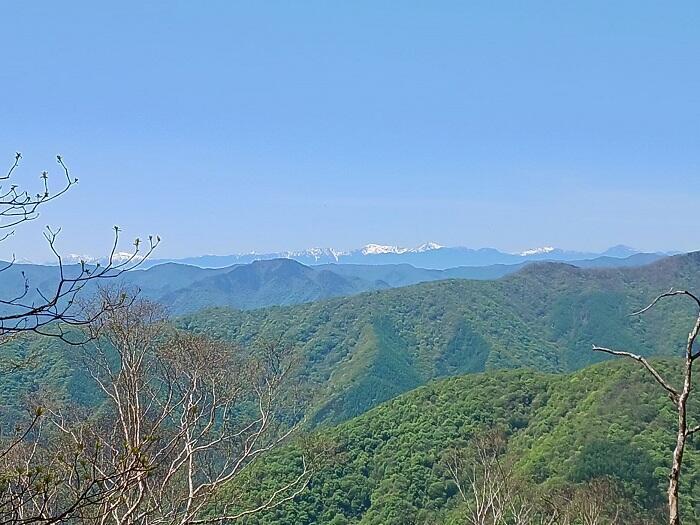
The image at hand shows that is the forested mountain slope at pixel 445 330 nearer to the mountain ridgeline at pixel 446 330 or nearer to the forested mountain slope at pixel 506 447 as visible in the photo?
the mountain ridgeline at pixel 446 330

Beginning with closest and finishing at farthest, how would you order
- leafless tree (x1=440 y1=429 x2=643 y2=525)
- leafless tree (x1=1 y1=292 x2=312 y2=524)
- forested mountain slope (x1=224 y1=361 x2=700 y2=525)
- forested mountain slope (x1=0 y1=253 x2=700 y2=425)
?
leafless tree (x1=1 y1=292 x2=312 y2=524) → leafless tree (x1=440 y1=429 x2=643 y2=525) → forested mountain slope (x1=224 y1=361 x2=700 y2=525) → forested mountain slope (x1=0 y1=253 x2=700 y2=425)

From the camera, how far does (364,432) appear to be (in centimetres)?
2989

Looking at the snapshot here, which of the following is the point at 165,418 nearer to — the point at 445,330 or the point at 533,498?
the point at 533,498

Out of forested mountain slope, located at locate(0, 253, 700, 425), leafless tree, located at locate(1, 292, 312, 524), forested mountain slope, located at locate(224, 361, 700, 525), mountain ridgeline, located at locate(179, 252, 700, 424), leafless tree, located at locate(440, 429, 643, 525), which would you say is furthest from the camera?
mountain ridgeline, located at locate(179, 252, 700, 424)

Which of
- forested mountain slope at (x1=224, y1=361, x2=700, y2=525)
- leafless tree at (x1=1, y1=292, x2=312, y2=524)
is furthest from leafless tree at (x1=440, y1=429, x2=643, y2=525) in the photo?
leafless tree at (x1=1, y1=292, x2=312, y2=524)

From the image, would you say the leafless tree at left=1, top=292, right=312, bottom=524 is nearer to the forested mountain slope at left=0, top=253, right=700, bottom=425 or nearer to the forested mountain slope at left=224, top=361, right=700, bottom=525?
the forested mountain slope at left=224, top=361, right=700, bottom=525

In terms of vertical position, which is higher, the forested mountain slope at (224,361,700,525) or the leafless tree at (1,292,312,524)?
the leafless tree at (1,292,312,524)

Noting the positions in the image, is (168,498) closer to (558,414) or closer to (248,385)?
(248,385)

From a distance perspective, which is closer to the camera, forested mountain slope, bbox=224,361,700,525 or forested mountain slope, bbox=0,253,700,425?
forested mountain slope, bbox=224,361,700,525

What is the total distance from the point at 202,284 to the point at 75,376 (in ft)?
Result: 511

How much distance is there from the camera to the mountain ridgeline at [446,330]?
6169 cm

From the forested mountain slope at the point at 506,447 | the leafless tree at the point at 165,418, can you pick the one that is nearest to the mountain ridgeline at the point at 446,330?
the forested mountain slope at the point at 506,447

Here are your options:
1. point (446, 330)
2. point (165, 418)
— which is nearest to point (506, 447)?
point (165, 418)

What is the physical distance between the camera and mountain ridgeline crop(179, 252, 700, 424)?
6169 cm
